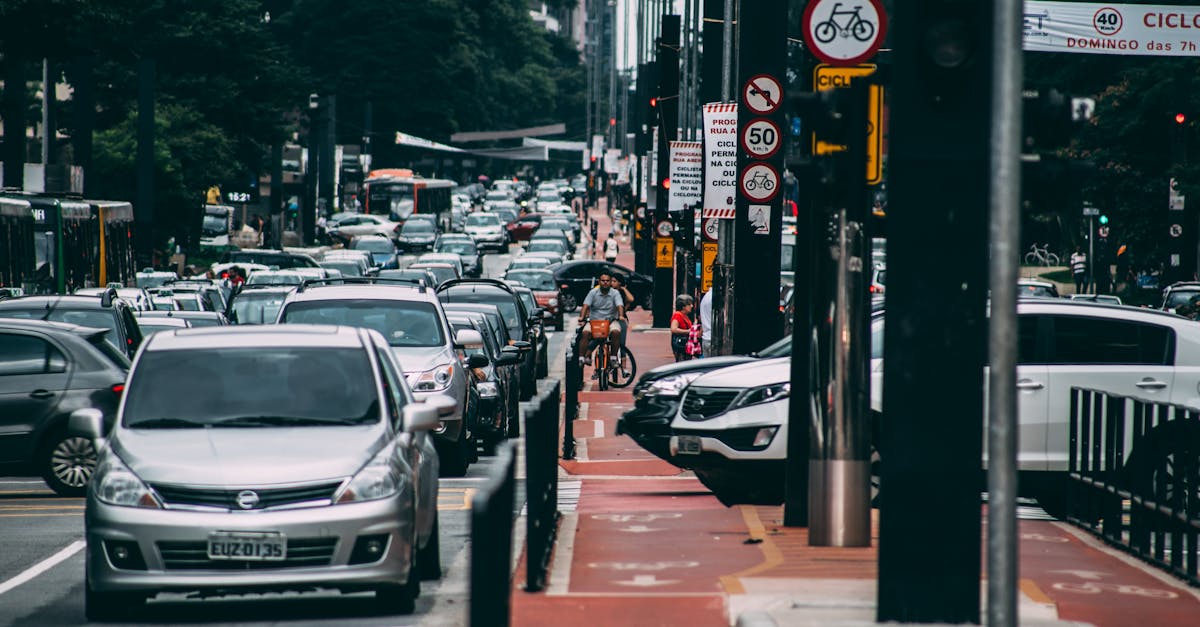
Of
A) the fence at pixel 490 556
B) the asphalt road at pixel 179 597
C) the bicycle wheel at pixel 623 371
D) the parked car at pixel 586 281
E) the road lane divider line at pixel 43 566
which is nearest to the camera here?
the fence at pixel 490 556

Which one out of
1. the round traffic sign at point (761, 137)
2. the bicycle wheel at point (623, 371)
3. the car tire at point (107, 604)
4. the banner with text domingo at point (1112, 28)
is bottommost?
the bicycle wheel at point (623, 371)

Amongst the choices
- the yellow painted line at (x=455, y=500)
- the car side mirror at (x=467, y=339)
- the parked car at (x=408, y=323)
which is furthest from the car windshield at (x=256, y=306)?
the yellow painted line at (x=455, y=500)

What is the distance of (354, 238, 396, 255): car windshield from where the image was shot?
66500 mm

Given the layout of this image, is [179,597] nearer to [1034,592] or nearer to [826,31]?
[1034,592]

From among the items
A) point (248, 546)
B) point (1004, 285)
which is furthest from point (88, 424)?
point (1004, 285)

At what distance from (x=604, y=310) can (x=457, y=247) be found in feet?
124

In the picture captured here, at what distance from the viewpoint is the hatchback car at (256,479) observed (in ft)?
29.9

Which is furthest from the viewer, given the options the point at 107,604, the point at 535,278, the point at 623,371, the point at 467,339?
the point at 535,278

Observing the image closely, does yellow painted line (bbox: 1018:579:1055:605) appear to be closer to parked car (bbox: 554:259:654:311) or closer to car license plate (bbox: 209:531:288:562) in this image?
car license plate (bbox: 209:531:288:562)

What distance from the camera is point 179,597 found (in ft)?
34.7

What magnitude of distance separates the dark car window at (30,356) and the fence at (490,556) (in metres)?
9.47

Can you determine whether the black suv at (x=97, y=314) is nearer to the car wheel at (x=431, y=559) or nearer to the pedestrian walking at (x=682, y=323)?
the car wheel at (x=431, y=559)

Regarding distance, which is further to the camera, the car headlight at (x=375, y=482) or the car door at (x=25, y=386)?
the car door at (x=25, y=386)

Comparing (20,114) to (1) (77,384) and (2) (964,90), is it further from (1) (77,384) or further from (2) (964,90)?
(2) (964,90)
